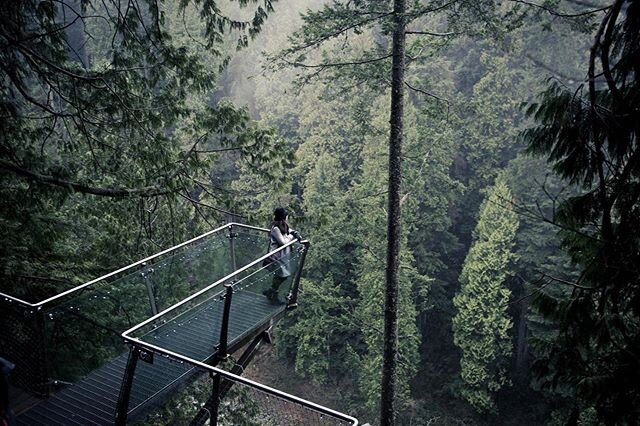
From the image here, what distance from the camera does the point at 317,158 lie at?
2670 centimetres

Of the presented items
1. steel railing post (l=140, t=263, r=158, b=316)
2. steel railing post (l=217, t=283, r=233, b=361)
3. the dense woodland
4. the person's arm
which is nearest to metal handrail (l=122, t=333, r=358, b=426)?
steel railing post (l=217, t=283, r=233, b=361)

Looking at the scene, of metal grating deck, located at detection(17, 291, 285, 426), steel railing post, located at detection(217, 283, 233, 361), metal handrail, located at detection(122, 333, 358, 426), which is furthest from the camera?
steel railing post, located at detection(217, 283, 233, 361)

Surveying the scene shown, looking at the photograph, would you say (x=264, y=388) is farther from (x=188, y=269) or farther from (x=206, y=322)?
(x=188, y=269)

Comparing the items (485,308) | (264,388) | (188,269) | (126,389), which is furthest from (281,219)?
(485,308)

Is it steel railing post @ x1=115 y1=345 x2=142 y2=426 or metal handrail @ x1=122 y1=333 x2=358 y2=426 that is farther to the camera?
steel railing post @ x1=115 y1=345 x2=142 y2=426

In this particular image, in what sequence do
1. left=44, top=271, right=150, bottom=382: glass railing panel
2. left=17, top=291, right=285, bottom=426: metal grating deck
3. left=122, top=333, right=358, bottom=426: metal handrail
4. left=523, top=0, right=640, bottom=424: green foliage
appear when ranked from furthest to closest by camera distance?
left=44, top=271, right=150, bottom=382: glass railing panel, left=17, top=291, right=285, bottom=426: metal grating deck, left=523, top=0, right=640, bottom=424: green foliage, left=122, top=333, right=358, bottom=426: metal handrail

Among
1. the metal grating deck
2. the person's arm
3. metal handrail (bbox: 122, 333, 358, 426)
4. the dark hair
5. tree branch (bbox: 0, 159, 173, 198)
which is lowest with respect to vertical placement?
the metal grating deck

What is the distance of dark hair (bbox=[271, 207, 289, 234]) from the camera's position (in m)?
6.90

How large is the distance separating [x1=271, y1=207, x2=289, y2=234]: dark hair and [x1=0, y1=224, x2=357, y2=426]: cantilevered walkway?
0.26m

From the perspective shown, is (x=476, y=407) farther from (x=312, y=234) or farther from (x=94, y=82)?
(x=94, y=82)

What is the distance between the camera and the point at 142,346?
4.14m

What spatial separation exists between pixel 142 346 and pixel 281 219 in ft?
10.3

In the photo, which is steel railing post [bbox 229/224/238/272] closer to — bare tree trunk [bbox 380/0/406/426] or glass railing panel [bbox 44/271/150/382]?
glass railing panel [bbox 44/271/150/382]

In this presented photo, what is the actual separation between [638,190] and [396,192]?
494 cm
